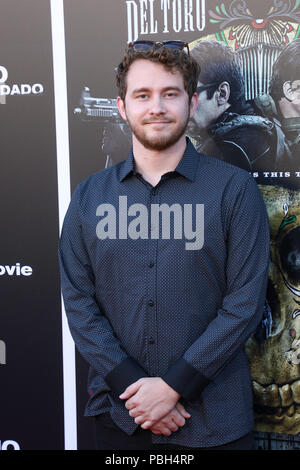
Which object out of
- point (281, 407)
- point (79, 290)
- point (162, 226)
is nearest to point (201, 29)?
point (162, 226)

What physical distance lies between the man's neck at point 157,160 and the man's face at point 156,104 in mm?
48

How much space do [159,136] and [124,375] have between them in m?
Result: 0.83

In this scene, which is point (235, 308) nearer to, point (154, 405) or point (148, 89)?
point (154, 405)

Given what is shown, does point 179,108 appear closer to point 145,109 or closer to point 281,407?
point 145,109

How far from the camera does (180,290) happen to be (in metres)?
1.89

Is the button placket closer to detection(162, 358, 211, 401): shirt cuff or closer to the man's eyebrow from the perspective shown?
detection(162, 358, 211, 401): shirt cuff

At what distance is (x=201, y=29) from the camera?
7.94 ft

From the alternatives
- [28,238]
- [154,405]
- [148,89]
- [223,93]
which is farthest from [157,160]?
[28,238]

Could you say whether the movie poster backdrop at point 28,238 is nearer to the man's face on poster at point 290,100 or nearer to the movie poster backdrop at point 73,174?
the movie poster backdrop at point 73,174

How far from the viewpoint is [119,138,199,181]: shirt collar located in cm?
194

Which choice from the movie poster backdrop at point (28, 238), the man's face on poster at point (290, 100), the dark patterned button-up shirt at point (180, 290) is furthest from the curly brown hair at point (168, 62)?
the movie poster backdrop at point (28, 238)

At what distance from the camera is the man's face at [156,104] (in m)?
1.89

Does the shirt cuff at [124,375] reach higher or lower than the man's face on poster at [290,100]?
lower
